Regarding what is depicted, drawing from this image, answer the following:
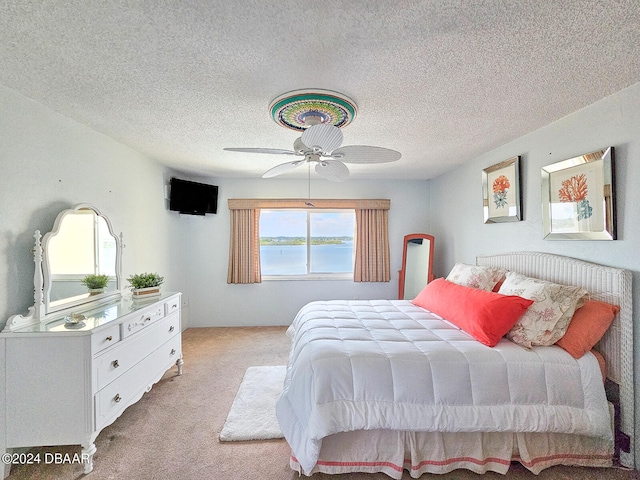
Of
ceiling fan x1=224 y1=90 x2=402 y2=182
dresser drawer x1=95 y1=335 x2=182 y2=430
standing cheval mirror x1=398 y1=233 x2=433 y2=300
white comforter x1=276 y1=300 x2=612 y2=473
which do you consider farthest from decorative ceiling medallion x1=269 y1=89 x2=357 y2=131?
standing cheval mirror x1=398 y1=233 x2=433 y2=300

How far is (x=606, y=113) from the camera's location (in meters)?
1.93

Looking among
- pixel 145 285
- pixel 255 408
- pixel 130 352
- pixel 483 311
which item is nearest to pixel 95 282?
pixel 145 285

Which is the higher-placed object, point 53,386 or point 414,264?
point 414,264

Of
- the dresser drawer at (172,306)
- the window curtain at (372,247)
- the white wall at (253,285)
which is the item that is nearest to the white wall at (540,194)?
the window curtain at (372,247)

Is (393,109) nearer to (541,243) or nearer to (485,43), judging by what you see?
(485,43)

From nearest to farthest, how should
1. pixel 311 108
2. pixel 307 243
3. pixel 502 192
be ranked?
pixel 311 108
pixel 502 192
pixel 307 243

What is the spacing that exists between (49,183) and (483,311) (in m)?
3.14

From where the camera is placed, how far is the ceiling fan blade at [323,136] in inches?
68.4

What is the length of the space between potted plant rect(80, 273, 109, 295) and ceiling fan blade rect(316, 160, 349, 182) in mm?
2038

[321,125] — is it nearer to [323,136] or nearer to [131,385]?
[323,136]

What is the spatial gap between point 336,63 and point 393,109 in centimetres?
70

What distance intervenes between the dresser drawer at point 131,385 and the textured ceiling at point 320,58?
1.87 meters

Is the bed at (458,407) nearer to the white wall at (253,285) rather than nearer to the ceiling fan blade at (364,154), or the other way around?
the ceiling fan blade at (364,154)

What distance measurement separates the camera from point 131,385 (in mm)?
2080
